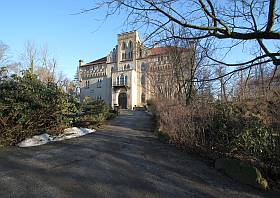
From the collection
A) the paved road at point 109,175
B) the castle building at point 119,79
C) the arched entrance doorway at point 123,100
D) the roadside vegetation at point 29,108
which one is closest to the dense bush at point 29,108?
the roadside vegetation at point 29,108

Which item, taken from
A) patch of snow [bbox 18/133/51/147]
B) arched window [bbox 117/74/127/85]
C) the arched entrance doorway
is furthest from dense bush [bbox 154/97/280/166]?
arched window [bbox 117/74/127/85]

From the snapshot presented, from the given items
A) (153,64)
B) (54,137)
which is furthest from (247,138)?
(153,64)

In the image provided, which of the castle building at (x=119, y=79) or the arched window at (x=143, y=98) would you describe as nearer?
the castle building at (x=119, y=79)

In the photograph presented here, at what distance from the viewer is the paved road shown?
4.28 m

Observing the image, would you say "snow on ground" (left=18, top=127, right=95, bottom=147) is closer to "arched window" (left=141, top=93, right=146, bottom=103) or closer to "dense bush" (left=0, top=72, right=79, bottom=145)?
"dense bush" (left=0, top=72, right=79, bottom=145)

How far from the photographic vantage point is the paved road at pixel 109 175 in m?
4.28

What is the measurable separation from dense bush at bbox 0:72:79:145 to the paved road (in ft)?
4.34

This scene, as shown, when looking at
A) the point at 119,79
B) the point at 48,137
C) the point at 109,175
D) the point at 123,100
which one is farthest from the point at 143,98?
the point at 109,175

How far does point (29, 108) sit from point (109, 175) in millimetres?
6076

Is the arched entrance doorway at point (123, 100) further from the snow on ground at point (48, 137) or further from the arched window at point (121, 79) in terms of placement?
the snow on ground at point (48, 137)

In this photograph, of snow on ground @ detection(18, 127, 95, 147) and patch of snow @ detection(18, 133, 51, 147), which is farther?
snow on ground @ detection(18, 127, 95, 147)

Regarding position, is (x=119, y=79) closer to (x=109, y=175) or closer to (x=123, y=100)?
(x=123, y=100)

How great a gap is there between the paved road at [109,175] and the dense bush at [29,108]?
1.32 meters

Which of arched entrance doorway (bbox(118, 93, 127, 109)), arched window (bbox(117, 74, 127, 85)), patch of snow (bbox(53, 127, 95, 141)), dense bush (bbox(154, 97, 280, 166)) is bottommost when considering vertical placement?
patch of snow (bbox(53, 127, 95, 141))
